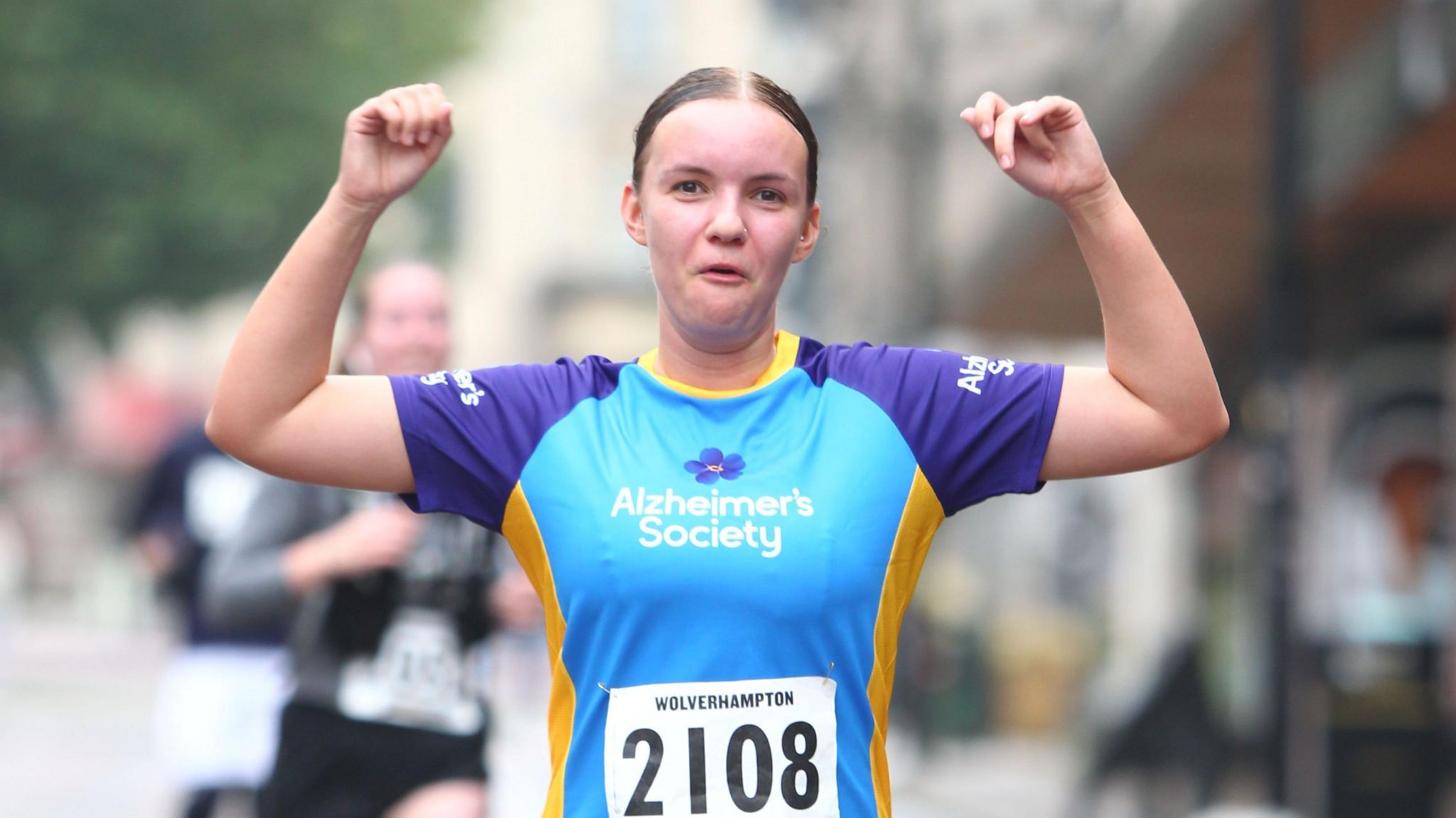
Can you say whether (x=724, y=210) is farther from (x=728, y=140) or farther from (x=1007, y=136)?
(x=1007, y=136)

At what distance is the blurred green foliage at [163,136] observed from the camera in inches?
935

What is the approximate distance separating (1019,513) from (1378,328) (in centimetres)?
1660

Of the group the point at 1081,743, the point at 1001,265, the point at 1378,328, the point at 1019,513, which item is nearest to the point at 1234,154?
the point at 1378,328

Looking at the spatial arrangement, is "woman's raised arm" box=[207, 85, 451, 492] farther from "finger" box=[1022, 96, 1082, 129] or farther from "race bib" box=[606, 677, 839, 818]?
"finger" box=[1022, 96, 1082, 129]

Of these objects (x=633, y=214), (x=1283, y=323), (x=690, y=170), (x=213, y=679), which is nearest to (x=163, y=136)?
(x=213, y=679)

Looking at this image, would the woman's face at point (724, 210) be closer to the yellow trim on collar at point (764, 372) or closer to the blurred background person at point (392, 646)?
the yellow trim on collar at point (764, 372)

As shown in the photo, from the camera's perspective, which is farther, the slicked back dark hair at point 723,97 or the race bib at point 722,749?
the slicked back dark hair at point 723,97

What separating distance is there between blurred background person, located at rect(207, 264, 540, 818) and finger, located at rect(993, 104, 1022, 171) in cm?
258

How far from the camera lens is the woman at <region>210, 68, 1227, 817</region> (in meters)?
3.29

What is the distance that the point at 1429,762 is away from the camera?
38.1 ft

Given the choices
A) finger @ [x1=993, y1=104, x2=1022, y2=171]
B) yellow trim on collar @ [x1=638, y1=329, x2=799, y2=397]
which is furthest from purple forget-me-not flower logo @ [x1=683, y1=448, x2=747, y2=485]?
finger @ [x1=993, y1=104, x2=1022, y2=171]

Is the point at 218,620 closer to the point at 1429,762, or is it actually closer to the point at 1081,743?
the point at 1429,762

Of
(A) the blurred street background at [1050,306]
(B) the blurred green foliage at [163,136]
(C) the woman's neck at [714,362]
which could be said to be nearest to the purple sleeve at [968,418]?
(C) the woman's neck at [714,362]

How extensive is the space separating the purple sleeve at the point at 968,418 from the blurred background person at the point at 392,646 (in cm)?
232
